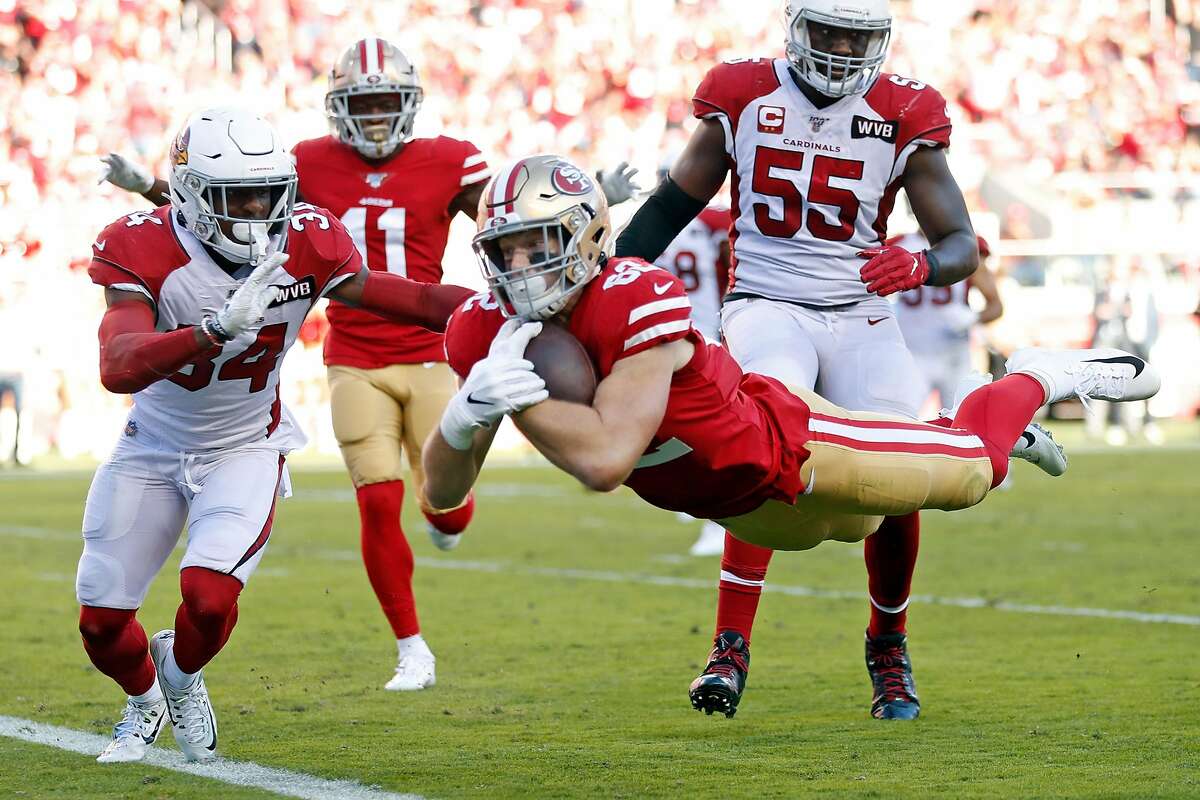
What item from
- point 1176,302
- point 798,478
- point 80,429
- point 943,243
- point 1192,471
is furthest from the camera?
point 1176,302

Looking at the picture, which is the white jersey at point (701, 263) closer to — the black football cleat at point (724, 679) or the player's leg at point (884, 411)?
the player's leg at point (884, 411)

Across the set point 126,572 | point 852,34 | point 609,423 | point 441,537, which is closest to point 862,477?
point 609,423

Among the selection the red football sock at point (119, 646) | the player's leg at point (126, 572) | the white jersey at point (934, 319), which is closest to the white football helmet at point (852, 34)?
the player's leg at point (126, 572)

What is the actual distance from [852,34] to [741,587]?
155 cm

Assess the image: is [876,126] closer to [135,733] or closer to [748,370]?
[748,370]

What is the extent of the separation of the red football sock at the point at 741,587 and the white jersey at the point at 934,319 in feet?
18.8

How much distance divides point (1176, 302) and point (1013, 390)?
15530mm

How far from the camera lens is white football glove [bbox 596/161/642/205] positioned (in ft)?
17.2

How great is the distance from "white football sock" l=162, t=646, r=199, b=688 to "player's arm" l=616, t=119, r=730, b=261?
1.70 m

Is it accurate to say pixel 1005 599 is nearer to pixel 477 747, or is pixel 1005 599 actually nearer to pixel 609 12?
pixel 477 747

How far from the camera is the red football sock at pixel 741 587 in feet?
15.3

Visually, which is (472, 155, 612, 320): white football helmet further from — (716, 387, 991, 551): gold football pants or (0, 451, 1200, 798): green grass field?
(0, 451, 1200, 798): green grass field

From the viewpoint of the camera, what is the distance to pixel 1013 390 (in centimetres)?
461

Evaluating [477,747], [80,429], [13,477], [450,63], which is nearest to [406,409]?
[477,747]
